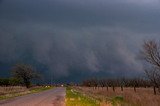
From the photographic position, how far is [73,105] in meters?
32.4

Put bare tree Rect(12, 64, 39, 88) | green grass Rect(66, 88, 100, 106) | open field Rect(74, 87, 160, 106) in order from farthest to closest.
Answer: bare tree Rect(12, 64, 39, 88), green grass Rect(66, 88, 100, 106), open field Rect(74, 87, 160, 106)

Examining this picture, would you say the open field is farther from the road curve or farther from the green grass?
the road curve

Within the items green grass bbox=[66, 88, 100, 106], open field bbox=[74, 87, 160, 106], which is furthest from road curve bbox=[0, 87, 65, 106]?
open field bbox=[74, 87, 160, 106]

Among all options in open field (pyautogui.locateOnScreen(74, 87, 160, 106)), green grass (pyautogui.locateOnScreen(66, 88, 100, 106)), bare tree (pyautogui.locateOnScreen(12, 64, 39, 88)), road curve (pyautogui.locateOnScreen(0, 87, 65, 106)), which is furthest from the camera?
bare tree (pyautogui.locateOnScreen(12, 64, 39, 88))

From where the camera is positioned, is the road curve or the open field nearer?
the open field

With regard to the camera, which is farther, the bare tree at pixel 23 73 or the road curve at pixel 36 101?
the bare tree at pixel 23 73

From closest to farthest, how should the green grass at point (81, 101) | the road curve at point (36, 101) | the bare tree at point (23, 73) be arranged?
the green grass at point (81, 101)
the road curve at point (36, 101)
the bare tree at point (23, 73)

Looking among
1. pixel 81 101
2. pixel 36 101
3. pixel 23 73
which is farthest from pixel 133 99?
pixel 23 73

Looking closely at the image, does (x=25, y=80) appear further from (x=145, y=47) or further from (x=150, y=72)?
(x=145, y=47)

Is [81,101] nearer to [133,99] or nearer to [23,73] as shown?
[133,99]

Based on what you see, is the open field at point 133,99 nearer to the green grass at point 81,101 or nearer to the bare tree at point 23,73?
the green grass at point 81,101

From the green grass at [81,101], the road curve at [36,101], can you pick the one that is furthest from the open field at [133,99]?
the road curve at [36,101]

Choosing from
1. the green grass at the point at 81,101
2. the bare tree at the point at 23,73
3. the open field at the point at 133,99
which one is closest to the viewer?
the open field at the point at 133,99

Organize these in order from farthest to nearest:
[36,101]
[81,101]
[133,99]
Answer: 1. [36,101]
2. [81,101]
3. [133,99]
